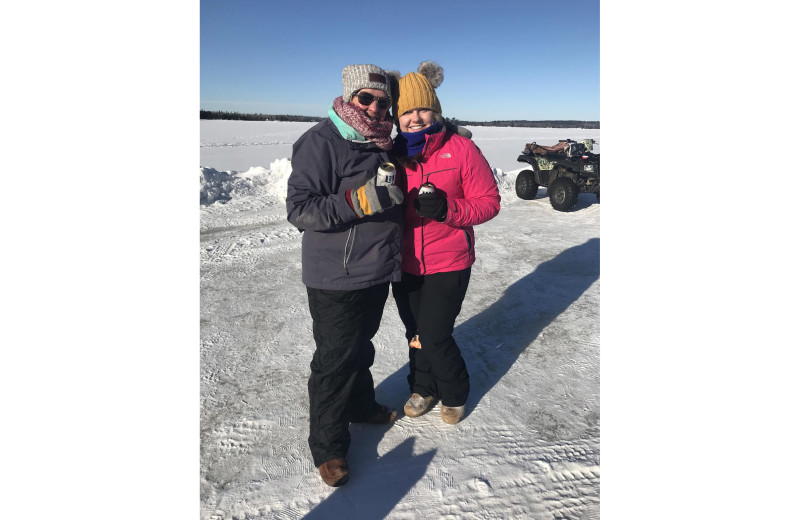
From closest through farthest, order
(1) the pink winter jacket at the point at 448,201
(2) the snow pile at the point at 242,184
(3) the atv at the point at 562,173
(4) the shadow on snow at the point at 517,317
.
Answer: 1. (1) the pink winter jacket at the point at 448,201
2. (4) the shadow on snow at the point at 517,317
3. (3) the atv at the point at 562,173
4. (2) the snow pile at the point at 242,184

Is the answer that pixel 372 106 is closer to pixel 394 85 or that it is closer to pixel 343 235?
pixel 394 85

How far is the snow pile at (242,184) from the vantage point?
27.8 feet

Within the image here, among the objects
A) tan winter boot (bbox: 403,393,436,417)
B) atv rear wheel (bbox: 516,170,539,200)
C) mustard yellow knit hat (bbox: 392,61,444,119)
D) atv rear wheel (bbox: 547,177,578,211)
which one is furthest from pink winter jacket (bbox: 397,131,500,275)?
atv rear wheel (bbox: 516,170,539,200)

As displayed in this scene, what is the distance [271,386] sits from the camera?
120 inches

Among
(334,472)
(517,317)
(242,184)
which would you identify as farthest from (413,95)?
(242,184)

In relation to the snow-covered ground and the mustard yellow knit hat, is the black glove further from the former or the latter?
the snow-covered ground

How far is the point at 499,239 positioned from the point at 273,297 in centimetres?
345

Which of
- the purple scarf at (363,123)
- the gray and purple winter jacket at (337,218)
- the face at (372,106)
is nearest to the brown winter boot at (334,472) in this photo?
the gray and purple winter jacket at (337,218)

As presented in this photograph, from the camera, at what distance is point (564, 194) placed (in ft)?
27.1

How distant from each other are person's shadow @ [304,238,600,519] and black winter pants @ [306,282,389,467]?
20cm

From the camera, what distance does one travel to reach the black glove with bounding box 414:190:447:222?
1975 millimetres

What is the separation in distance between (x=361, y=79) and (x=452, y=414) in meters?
1.87

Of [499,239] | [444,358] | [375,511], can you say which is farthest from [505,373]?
[499,239]

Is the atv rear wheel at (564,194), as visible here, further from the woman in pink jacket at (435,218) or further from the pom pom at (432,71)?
the pom pom at (432,71)
